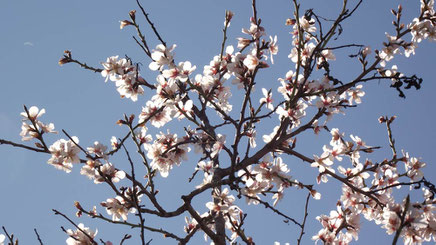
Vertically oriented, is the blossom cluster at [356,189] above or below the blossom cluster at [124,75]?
below

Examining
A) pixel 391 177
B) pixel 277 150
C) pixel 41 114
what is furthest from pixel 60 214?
pixel 391 177

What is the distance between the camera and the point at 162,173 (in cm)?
→ 401

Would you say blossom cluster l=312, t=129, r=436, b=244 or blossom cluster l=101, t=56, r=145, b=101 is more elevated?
blossom cluster l=101, t=56, r=145, b=101

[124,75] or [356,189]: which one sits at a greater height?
[124,75]

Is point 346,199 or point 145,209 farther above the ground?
point 346,199

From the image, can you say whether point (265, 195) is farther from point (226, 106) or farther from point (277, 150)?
point (226, 106)

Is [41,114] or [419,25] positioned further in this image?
[419,25]

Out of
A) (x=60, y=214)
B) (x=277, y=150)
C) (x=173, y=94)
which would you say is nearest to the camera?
(x=60, y=214)

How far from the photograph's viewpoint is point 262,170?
3.83m

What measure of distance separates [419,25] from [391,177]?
5.64ft

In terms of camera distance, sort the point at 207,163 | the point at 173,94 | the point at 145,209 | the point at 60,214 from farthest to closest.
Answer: the point at 207,163 < the point at 173,94 < the point at 145,209 < the point at 60,214

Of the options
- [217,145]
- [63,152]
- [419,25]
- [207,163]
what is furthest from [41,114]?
[419,25]

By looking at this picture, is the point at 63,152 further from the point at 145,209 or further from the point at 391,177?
the point at 391,177

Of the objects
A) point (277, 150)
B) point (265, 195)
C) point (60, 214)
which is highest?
point (277, 150)
